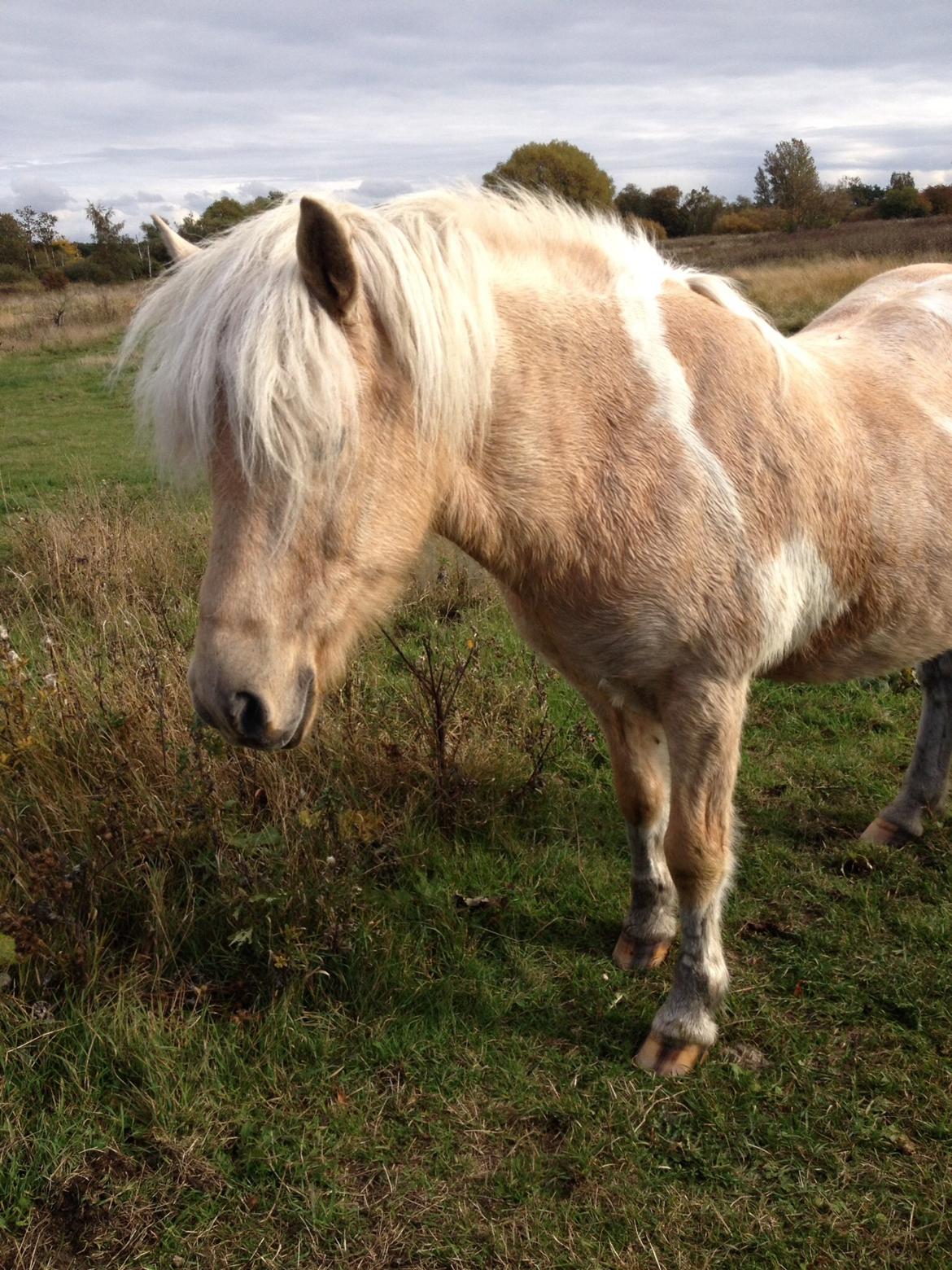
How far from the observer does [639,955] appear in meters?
3.12

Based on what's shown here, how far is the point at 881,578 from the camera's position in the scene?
8.86ft

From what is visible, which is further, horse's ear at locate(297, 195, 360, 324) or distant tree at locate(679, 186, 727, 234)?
distant tree at locate(679, 186, 727, 234)

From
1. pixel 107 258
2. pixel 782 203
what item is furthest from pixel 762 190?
pixel 107 258

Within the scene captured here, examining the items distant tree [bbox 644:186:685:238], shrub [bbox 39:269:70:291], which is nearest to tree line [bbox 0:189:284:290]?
shrub [bbox 39:269:70:291]

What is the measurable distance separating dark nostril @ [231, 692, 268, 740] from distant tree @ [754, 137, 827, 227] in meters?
45.1

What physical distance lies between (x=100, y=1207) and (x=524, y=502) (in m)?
2.06

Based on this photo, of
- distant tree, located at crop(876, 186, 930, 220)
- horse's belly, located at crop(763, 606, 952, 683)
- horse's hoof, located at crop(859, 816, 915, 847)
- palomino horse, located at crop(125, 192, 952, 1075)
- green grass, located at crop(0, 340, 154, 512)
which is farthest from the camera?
distant tree, located at crop(876, 186, 930, 220)

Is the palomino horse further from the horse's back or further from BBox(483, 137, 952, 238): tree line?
BBox(483, 137, 952, 238): tree line

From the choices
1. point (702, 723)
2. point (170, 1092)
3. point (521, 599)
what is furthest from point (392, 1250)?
point (521, 599)

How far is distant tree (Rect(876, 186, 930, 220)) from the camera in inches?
1534

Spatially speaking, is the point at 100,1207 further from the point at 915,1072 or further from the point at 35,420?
the point at 35,420

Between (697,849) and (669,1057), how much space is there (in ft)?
2.31

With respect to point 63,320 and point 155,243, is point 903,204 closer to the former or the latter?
point 155,243

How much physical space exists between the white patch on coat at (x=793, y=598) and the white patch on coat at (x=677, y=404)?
0.66 ft
